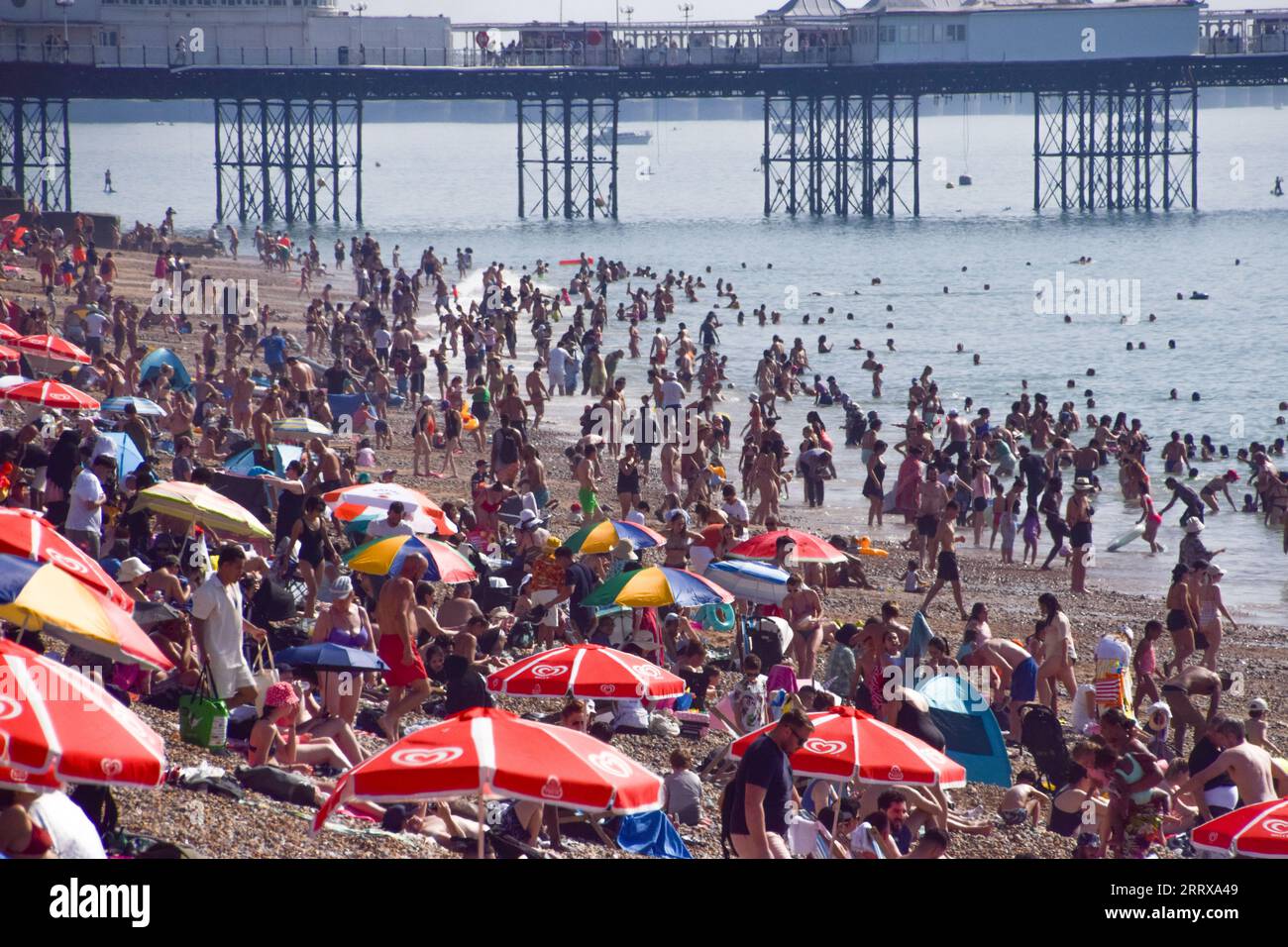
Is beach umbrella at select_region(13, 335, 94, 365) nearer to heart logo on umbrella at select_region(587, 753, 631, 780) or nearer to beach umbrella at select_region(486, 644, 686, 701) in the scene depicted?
beach umbrella at select_region(486, 644, 686, 701)

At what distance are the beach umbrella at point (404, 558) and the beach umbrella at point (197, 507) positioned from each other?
2.86 ft

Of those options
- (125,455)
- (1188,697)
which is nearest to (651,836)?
(1188,697)

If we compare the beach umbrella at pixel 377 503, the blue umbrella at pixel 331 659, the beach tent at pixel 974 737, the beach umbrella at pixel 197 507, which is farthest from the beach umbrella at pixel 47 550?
the beach tent at pixel 974 737

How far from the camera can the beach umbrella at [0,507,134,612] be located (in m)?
9.01

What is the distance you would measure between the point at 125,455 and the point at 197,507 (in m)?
2.97

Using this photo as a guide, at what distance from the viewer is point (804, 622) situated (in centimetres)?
1291

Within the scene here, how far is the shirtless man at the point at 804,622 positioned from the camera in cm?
1289

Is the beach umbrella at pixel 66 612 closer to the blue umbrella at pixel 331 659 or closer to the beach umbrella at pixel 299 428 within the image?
the blue umbrella at pixel 331 659

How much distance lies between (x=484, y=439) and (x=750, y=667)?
48.3 feet

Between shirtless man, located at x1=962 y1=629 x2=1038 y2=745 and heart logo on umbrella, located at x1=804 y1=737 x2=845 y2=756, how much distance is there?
4348mm

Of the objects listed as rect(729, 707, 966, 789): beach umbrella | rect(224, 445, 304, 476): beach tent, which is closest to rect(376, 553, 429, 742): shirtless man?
rect(729, 707, 966, 789): beach umbrella

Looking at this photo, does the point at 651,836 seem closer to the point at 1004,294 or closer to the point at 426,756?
the point at 426,756
